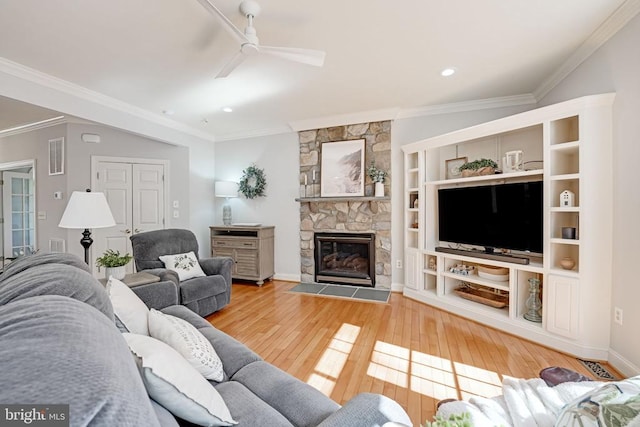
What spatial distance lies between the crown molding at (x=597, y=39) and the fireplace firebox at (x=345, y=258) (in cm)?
274

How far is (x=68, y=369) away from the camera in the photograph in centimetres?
42

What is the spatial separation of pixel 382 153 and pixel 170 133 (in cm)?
328

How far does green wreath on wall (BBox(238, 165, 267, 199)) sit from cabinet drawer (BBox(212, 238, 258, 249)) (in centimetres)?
86

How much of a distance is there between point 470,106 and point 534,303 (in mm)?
2515

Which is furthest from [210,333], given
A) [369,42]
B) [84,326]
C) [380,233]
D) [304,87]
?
[380,233]

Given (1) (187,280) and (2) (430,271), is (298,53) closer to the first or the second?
(1) (187,280)

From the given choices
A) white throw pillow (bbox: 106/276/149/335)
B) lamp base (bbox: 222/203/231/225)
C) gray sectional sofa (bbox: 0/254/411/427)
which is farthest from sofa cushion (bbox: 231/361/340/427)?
lamp base (bbox: 222/203/231/225)

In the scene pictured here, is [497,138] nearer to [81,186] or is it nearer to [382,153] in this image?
[382,153]

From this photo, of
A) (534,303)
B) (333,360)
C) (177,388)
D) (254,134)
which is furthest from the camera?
(254,134)

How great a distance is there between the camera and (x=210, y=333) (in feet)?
5.17

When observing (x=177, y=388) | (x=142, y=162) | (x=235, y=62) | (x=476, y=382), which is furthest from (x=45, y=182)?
(x=476, y=382)

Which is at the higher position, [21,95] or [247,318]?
[21,95]

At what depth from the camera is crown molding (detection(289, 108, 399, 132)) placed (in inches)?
155

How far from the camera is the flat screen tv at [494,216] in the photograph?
2.56 m
